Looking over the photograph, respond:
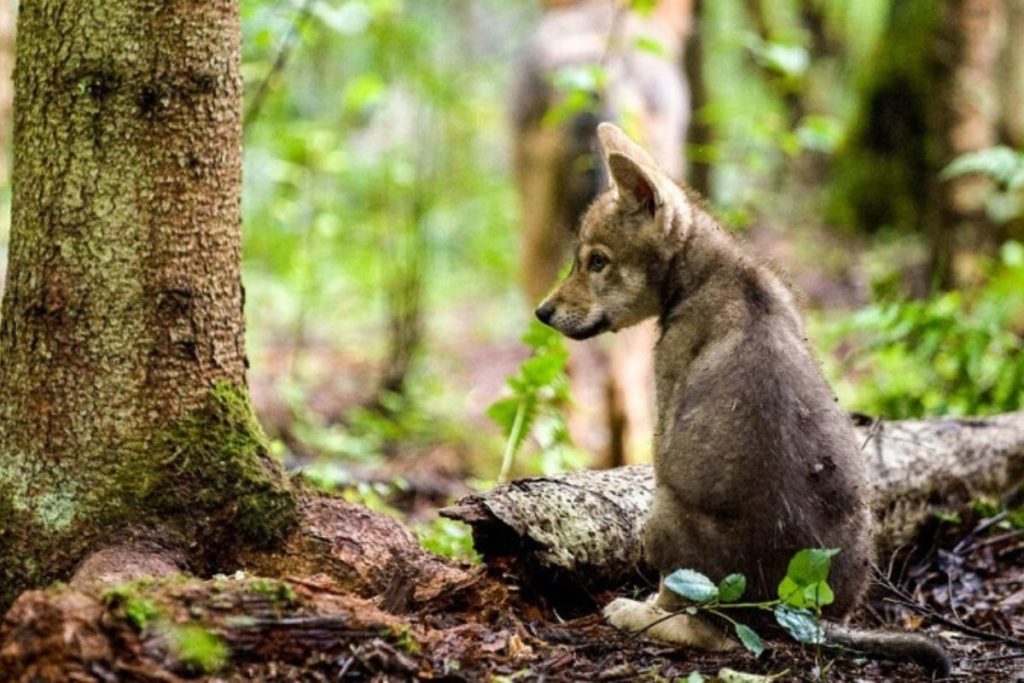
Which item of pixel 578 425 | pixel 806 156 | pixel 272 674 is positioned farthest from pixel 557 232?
pixel 806 156

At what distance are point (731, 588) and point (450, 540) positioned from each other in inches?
76.8

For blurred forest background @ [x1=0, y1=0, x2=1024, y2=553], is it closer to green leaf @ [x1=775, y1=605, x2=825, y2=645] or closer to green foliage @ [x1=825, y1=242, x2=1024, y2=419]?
green foliage @ [x1=825, y1=242, x2=1024, y2=419]

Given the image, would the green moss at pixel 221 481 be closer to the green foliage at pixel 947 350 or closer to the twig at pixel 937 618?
the twig at pixel 937 618

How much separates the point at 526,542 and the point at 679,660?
2.13 ft

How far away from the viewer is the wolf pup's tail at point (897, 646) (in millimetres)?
3879

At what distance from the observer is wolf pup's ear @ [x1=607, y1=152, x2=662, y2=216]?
4492 mm

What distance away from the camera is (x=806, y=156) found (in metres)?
18.6

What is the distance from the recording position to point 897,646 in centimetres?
392

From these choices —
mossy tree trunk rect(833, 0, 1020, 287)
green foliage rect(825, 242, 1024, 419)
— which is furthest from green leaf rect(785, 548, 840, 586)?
mossy tree trunk rect(833, 0, 1020, 287)

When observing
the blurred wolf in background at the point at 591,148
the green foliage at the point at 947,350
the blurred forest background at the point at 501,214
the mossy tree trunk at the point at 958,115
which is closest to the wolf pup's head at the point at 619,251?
the blurred forest background at the point at 501,214

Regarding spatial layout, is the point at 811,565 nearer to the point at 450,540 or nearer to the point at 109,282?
the point at 450,540

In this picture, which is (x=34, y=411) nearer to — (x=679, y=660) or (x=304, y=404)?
(x=679, y=660)

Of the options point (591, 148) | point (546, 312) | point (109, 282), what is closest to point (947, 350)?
point (591, 148)

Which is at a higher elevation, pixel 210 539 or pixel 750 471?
pixel 750 471
